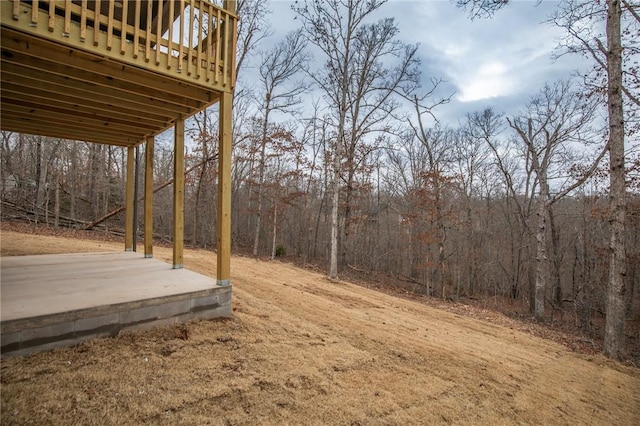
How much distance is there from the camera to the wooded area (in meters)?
10.2

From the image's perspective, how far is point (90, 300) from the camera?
2553 mm

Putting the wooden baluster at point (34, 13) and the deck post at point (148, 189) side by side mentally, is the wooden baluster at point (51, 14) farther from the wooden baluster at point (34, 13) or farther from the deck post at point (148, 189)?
the deck post at point (148, 189)

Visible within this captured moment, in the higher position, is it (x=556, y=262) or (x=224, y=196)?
(x=224, y=196)

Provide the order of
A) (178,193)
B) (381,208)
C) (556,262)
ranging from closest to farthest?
(178,193), (556,262), (381,208)

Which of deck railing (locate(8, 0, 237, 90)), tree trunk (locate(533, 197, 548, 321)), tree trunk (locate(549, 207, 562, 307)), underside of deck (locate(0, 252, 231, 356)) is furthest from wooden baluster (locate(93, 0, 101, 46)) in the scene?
tree trunk (locate(549, 207, 562, 307))

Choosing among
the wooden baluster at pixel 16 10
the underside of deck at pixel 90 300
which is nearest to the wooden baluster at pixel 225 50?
the wooden baluster at pixel 16 10

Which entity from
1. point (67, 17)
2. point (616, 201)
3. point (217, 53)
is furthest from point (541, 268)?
point (67, 17)

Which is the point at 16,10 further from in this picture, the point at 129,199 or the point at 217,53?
the point at 129,199

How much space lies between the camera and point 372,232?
1495cm

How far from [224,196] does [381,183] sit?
14269 mm

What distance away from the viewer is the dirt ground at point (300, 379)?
1863 mm

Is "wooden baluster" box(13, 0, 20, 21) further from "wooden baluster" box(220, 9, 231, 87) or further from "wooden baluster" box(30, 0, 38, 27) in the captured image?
"wooden baluster" box(220, 9, 231, 87)

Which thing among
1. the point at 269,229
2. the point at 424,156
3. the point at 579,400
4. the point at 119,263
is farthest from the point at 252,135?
the point at 579,400

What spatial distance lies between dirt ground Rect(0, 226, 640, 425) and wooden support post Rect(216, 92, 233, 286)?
595 millimetres
